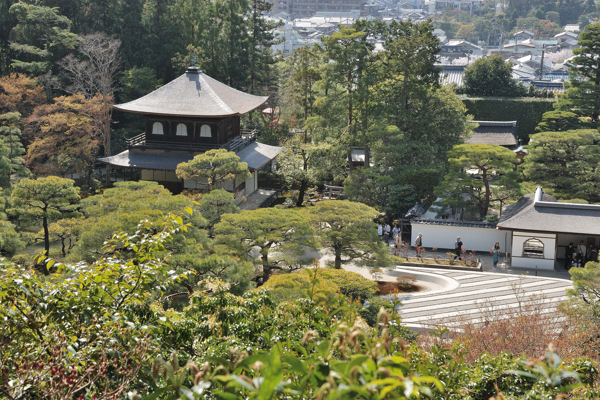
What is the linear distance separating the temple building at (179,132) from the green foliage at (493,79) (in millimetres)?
18814

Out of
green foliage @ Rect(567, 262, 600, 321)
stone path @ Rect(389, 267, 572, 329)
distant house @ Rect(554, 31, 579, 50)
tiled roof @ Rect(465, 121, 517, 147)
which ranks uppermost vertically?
distant house @ Rect(554, 31, 579, 50)

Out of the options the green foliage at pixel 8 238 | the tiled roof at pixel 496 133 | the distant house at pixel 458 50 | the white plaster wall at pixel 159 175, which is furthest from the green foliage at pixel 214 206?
the distant house at pixel 458 50

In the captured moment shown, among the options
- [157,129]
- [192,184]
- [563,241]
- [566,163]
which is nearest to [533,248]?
[563,241]

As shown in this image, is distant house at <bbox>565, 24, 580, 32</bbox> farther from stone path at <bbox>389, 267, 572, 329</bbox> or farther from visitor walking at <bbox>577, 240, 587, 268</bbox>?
stone path at <bbox>389, 267, 572, 329</bbox>

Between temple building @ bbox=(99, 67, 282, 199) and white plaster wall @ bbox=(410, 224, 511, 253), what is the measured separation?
7446 mm

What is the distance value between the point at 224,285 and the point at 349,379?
5233 millimetres

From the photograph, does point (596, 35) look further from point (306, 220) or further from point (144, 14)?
point (144, 14)

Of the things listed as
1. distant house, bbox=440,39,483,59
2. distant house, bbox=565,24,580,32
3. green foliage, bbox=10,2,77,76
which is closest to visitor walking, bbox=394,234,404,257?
green foliage, bbox=10,2,77,76

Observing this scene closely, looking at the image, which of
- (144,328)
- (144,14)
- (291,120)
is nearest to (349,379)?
(144,328)

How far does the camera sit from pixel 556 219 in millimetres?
18938

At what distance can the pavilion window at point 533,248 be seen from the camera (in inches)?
760

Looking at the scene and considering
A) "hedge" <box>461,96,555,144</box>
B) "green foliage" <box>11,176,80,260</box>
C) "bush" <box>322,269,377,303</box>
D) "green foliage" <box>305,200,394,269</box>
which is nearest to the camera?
"bush" <box>322,269,377,303</box>

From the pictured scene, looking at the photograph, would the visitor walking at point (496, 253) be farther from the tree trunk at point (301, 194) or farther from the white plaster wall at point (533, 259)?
the tree trunk at point (301, 194)

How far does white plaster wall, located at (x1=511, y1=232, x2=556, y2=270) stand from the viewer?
19.0 m
